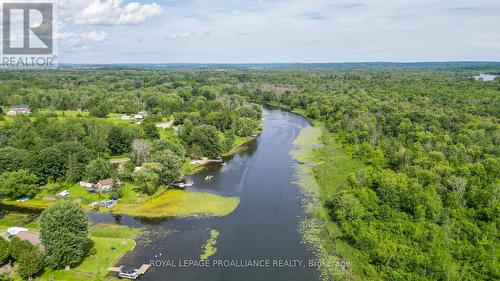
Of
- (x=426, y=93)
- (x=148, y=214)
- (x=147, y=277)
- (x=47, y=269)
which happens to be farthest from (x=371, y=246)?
(x=426, y=93)

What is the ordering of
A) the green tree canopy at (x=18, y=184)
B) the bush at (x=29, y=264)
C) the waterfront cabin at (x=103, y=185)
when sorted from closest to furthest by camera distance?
1. the bush at (x=29, y=264)
2. the green tree canopy at (x=18, y=184)
3. the waterfront cabin at (x=103, y=185)

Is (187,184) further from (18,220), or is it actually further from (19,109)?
(19,109)

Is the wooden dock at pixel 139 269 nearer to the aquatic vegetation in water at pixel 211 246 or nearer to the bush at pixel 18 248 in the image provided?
the aquatic vegetation in water at pixel 211 246

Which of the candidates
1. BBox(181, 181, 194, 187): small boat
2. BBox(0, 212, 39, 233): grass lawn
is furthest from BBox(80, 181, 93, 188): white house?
BBox(181, 181, 194, 187): small boat

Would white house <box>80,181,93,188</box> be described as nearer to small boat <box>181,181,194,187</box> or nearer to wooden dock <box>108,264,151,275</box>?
small boat <box>181,181,194,187</box>

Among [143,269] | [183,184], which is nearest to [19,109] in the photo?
[183,184]

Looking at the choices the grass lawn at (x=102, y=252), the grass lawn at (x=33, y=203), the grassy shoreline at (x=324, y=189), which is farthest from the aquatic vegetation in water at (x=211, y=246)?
the grass lawn at (x=33, y=203)

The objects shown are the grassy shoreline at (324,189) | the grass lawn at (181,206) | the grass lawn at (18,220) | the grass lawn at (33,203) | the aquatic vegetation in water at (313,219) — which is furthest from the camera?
the grass lawn at (33,203)

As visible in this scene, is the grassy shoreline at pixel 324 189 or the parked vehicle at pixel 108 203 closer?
the grassy shoreline at pixel 324 189
